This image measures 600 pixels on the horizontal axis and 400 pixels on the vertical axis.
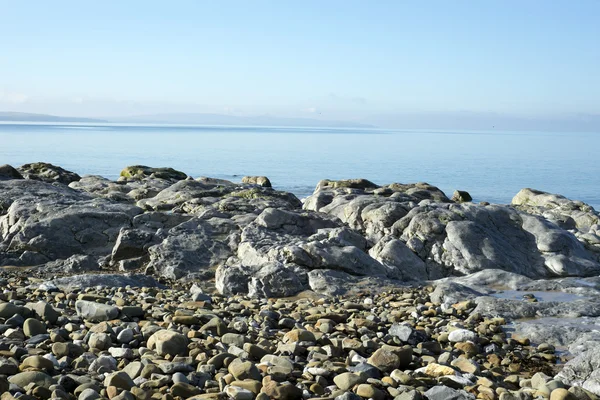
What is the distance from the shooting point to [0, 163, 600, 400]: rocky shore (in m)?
5.34

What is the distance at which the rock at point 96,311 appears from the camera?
7.04 m

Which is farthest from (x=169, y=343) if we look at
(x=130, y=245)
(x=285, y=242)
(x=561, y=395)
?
(x=130, y=245)

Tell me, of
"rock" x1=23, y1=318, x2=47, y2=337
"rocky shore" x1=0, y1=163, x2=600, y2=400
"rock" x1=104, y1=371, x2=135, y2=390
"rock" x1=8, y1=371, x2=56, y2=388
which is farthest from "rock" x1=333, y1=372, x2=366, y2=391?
"rock" x1=23, y1=318, x2=47, y2=337

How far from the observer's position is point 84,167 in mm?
61844

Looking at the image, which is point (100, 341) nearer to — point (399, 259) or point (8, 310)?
point (8, 310)

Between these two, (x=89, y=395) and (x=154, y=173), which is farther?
(x=154, y=173)

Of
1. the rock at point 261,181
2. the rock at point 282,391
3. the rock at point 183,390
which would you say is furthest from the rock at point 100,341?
the rock at point 261,181

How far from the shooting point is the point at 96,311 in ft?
23.3

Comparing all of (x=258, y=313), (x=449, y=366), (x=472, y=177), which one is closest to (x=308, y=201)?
(x=258, y=313)

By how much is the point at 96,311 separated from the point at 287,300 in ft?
9.83

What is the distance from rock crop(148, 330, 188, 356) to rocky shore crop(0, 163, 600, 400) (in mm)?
21

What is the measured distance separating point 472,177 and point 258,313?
54.6 metres

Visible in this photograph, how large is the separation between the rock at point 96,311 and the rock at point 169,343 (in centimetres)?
113

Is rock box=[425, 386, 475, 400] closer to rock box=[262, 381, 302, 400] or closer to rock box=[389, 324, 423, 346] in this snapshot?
rock box=[262, 381, 302, 400]
